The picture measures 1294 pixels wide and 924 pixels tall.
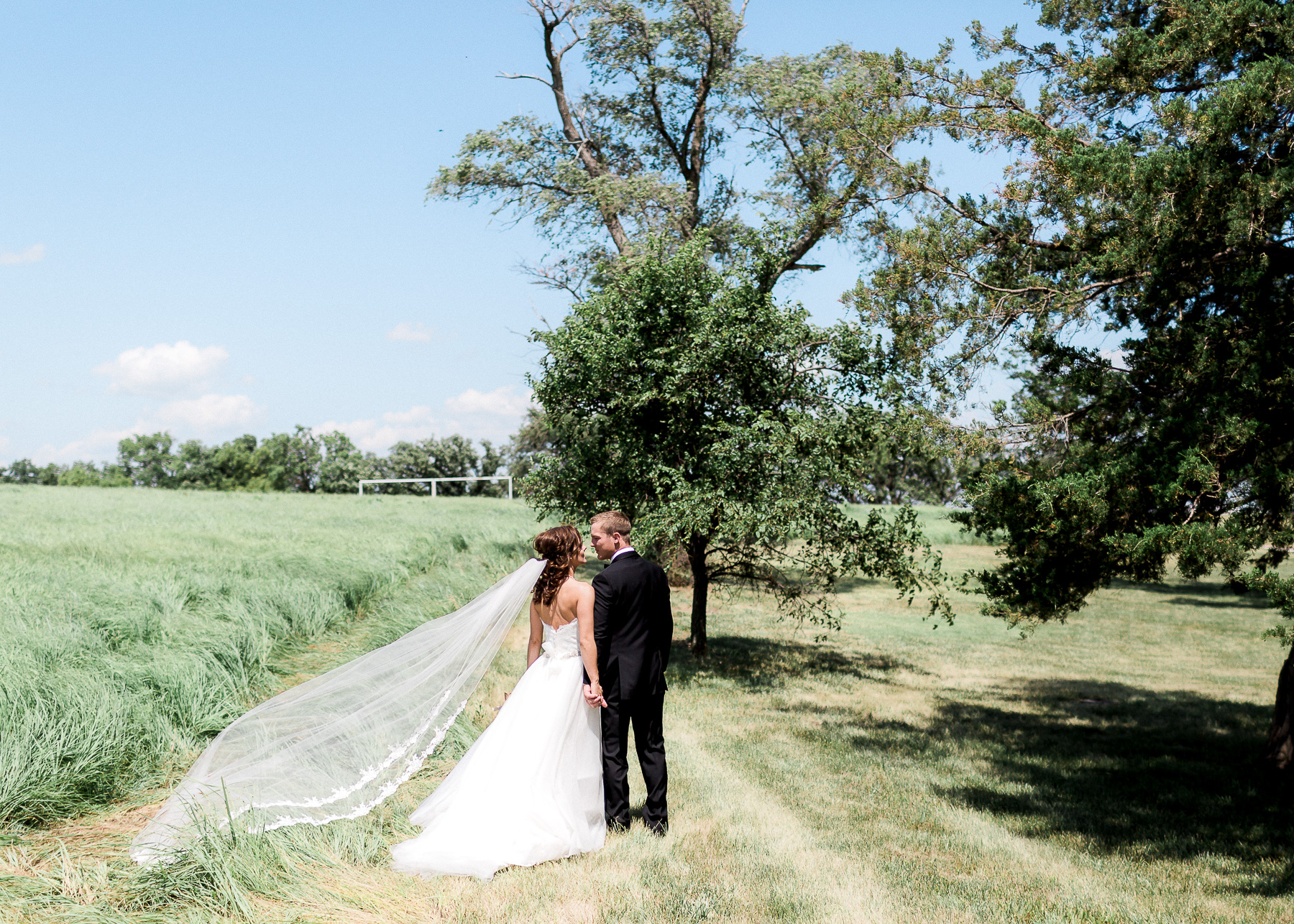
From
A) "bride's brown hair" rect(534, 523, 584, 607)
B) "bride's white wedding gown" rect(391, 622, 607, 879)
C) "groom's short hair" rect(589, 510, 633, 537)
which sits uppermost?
"groom's short hair" rect(589, 510, 633, 537)

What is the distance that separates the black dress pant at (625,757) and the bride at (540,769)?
123mm

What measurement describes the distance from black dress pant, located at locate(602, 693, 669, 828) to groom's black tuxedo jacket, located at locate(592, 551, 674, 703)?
114 millimetres

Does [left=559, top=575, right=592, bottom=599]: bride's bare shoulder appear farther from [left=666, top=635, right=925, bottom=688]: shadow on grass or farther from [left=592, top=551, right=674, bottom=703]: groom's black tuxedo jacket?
[left=666, top=635, right=925, bottom=688]: shadow on grass

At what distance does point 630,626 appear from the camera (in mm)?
6820

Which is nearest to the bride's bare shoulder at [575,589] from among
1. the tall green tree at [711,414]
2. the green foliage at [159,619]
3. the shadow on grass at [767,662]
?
the green foliage at [159,619]

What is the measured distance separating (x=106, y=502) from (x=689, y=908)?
43.4 meters

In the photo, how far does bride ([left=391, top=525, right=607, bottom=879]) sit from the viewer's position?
20.2 feet

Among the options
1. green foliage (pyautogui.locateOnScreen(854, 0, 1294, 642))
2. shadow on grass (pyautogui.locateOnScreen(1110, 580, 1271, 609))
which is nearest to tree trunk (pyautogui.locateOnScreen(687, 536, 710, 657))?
green foliage (pyautogui.locateOnScreen(854, 0, 1294, 642))

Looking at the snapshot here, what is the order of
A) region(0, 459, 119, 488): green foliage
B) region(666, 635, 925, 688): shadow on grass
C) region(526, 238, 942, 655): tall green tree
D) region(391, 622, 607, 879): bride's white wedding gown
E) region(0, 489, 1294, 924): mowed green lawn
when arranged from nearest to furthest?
region(0, 489, 1294, 924): mowed green lawn
region(391, 622, 607, 879): bride's white wedding gown
region(526, 238, 942, 655): tall green tree
region(666, 635, 925, 688): shadow on grass
region(0, 459, 119, 488): green foliage

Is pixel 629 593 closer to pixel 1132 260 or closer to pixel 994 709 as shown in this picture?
pixel 1132 260

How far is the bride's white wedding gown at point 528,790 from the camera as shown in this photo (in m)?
6.12

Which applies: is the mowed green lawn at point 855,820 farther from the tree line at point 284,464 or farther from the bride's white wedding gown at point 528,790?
the tree line at point 284,464

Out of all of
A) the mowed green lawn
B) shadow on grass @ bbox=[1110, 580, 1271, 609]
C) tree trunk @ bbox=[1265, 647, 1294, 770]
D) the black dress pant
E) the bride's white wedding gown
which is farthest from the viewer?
shadow on grass @ bbox=[1110, 580, 1271, 609]

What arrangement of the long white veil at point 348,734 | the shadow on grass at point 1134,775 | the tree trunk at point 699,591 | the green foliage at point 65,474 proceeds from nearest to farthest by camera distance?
the long white veil at point 348,734 → the shadow on grass at point 1134,775 → the tree trunk at point 699,591 → the green foliage at point 65,474
